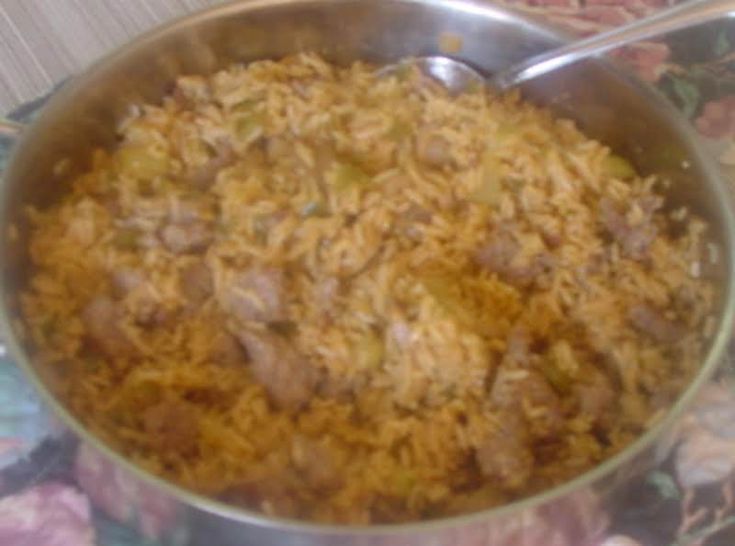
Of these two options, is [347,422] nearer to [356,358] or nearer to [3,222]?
[356,358]

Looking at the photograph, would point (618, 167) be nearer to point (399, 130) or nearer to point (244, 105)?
point (399, 130)

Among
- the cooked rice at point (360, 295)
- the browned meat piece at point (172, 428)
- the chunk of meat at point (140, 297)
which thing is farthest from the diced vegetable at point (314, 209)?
the browned meat piece at point (172, 428)

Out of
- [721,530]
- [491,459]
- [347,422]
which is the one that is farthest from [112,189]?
[721,530]

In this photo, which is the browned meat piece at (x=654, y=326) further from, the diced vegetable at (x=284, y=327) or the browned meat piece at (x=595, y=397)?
the diced vegetable at (x=284, y=327)

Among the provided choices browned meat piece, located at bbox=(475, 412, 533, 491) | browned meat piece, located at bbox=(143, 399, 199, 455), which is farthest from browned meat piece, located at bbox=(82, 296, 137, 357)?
browned meat piece, located at bbox=(475, 412, 533, 491)

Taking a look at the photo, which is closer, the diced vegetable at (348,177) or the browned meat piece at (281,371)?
the browned meat piece at (281,371)

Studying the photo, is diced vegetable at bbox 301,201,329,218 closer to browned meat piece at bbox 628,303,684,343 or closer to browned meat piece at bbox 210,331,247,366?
browned meat piece at bbox 210,331,247,366
